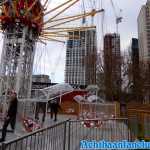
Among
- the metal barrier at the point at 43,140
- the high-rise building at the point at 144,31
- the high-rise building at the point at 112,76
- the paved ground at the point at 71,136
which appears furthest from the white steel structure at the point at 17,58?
the high-rise building at the point at 144,31

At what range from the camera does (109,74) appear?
44.8 meters

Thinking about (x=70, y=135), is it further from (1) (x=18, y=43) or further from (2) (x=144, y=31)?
(2) (x=144, y=31)

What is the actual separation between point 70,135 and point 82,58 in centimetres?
4580

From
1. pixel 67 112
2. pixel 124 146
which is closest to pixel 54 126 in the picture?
pixel 124 146

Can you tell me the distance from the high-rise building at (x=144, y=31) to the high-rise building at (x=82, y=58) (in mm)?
12710

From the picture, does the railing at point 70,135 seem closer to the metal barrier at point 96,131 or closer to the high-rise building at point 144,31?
the metal barrier at point 96,131

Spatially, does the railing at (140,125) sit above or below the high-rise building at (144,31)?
below

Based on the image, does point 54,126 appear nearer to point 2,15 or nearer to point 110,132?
point 110,132

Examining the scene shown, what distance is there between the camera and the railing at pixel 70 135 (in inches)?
202

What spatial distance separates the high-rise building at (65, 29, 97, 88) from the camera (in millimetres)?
45284

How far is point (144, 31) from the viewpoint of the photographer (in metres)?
65.4

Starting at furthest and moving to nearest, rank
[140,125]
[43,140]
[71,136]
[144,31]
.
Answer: [144,31] < [140,125] < [71,136] < [43,140]

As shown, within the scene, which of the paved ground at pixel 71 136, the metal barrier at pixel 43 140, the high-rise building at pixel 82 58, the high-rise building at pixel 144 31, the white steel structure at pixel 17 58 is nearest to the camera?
the metal barrier at pixel 43 140

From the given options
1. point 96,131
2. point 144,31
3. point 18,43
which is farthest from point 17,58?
point 144,31
